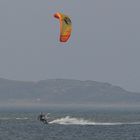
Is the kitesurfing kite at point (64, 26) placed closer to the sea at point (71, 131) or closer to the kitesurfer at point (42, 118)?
the sea at point (71, 131)

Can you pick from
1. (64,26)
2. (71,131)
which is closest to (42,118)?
(71,131)

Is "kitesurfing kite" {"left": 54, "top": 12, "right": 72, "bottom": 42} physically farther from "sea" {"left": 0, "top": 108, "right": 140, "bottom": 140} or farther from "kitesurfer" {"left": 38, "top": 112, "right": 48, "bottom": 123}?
"kitesurfer" {"left": 38, "top": 112, "right": 48, "bottom": 123}

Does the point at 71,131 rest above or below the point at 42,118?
below

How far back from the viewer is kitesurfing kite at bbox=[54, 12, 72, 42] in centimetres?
11519

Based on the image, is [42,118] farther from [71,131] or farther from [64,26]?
[64,26]

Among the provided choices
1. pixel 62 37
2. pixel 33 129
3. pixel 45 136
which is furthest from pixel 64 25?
pixel 33 129

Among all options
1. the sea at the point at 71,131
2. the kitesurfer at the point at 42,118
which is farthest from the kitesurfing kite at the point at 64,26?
the kitesurfer at the point at 42,118

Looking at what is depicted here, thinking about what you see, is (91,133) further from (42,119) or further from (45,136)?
(42,119)

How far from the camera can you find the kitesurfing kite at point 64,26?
115188 mm

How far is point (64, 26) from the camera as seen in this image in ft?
385

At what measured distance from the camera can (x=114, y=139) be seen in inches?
4779

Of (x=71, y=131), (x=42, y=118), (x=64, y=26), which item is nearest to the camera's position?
(x=64, y=26)

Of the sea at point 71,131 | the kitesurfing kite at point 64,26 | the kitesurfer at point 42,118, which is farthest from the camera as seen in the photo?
the kitesurfer at point 42,118

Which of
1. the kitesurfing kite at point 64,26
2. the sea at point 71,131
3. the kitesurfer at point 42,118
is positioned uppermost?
the kitesurfing kite at point 64,26
